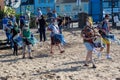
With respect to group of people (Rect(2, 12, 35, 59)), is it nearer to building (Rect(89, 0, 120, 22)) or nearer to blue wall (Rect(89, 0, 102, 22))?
building (Rect(89, 0, 120, 22))

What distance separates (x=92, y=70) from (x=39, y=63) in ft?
8.00

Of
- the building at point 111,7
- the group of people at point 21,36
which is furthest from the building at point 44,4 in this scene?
the group of people at point 21,36

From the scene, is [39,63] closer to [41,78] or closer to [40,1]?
[41,78]

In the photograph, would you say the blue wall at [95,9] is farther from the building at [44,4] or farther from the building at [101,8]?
the building at [44,4]

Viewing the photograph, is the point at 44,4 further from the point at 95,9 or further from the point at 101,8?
the point at 101,8

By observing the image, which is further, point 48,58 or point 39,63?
point 48,58

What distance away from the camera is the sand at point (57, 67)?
36.3ft

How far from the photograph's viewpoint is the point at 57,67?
12.6 m

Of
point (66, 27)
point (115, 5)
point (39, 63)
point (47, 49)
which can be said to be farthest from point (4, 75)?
point (115, 5)

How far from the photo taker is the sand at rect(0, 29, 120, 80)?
1105 centimetres

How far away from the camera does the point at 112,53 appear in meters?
15.4

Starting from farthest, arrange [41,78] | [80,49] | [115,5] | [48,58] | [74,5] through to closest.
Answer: [74,5] < [115,5] < [80,49] < [48,58] < [41,78]

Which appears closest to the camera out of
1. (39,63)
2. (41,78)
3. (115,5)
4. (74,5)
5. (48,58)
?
(41,78)

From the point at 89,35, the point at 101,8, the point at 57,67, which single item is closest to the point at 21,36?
the point at 57,67
